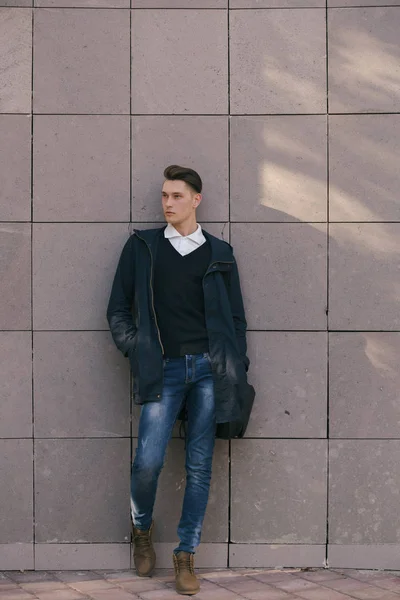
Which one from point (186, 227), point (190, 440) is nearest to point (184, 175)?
point (186, 227)

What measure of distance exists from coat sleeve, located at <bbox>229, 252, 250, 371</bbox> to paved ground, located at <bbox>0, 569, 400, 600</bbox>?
1.30m

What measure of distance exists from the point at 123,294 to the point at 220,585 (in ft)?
5.98

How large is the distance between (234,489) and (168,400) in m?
0.82

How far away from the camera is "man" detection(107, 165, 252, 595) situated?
4953 millimetres

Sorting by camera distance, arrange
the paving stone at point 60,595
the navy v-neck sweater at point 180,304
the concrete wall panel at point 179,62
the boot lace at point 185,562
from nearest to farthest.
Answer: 1. the paving stone at point 60,595
2. the boot lace at point 185,562
3. the navy v-neck sweater at point 180,304
4. the concrete wall panel at point 179,62

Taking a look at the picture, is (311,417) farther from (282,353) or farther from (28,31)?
(28,31)

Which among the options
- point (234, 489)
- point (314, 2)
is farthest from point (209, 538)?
point (314, 2)

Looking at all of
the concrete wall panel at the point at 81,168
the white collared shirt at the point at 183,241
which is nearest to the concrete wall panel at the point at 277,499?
the white collared shirt at the point at 183,241

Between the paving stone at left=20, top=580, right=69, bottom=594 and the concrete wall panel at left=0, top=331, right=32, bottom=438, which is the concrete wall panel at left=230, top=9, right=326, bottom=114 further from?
the paving stone at left=20, top=580, right=69, bottom=594

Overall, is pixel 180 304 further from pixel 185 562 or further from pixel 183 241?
pixel 185 562

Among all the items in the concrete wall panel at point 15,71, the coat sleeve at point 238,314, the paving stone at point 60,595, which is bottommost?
the paving stone at point 60,595

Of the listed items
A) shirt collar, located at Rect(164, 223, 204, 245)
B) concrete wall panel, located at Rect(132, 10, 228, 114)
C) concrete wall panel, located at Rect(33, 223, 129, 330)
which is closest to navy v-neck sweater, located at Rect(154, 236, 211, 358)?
shirt collar, located at Rect(164, 223, 204, 245)

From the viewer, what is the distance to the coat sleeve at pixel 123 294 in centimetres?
506

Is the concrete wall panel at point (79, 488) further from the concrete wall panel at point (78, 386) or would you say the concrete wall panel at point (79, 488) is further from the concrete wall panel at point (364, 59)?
the concrete wall panel at point (364, 59)
